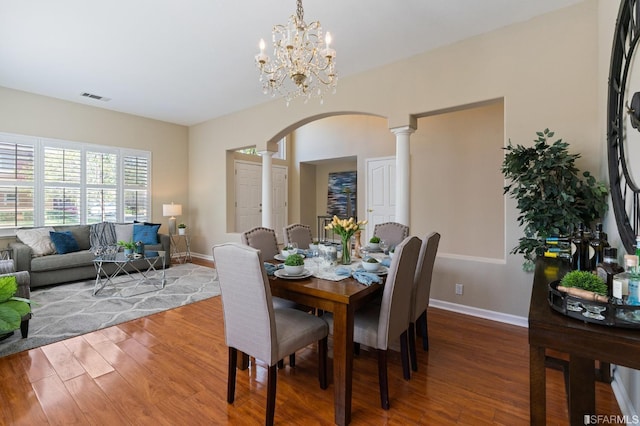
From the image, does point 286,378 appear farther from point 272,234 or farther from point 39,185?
point 39,185

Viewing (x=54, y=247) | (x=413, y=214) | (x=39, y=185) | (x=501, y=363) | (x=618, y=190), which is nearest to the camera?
(x=618, y=190)

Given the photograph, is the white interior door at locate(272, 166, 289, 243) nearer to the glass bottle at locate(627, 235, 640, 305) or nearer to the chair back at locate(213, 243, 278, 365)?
the chair back at locate(213, 243, 278, 365)

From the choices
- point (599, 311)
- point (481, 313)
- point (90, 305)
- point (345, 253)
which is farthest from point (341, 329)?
point (90, 305)

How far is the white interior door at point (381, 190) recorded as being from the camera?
6.23 m

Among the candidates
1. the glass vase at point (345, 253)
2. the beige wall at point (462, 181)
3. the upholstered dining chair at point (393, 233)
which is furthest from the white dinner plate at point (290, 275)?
the beige wall at point (462, 181)

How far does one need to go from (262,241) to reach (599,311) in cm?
247

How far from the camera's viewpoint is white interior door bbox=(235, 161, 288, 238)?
7043mm

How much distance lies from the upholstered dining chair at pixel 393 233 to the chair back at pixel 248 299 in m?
1.97

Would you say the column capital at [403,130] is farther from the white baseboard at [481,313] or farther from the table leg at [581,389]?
the table leg at [581,389]

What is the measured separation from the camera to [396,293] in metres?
1.93

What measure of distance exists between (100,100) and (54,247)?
2.62 m

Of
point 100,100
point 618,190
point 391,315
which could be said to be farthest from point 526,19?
point 100,100

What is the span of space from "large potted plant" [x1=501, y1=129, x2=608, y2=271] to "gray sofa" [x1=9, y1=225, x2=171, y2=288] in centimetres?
567

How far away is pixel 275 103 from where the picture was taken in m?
5.22
